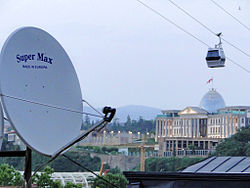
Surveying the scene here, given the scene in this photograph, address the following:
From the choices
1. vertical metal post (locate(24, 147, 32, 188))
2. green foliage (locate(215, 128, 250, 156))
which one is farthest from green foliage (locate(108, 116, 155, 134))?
vertical metal post (locate(24, 147, 32, 188))

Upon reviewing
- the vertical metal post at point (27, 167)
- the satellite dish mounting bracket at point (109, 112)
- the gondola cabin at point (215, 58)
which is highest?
the gondola cabin at point (215, 58)

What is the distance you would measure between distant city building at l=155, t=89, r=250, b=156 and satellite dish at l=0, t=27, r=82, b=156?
77.6 meters

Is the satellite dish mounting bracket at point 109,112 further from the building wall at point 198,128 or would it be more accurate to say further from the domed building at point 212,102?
the domed building at point 212,102

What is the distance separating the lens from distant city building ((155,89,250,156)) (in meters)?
87.3

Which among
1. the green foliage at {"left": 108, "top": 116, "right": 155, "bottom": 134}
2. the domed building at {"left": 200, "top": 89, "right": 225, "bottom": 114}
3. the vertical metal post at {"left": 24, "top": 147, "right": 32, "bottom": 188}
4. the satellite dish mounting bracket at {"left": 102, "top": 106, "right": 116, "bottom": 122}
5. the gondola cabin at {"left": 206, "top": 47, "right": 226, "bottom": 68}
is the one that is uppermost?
the domed building at {"left": 200, "top": 89, "right": 225, "bottom": 114}

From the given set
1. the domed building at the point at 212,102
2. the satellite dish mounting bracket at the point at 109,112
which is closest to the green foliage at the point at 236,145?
Answer: the domed building at the point at 212,102

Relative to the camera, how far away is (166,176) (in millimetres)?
4215

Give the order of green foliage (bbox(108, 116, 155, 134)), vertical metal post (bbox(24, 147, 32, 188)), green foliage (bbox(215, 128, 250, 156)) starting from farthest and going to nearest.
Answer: green foliage (bbox(108, 116, 155, 134)) → green foliage (bbox(215, 128, 250, 156)) → vertical metal post (bbox(24, 147, 32, 188))

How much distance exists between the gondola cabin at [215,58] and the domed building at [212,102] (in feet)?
270

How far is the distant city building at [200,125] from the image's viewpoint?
3438 inches

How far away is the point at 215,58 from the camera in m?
15.7

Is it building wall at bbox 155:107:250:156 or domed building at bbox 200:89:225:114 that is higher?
domed building at bbox 200:89:225:114

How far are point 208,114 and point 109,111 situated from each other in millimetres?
92314

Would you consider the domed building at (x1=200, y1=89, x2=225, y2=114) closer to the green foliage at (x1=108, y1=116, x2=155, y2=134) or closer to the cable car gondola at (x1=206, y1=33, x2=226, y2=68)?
the green foliage at (x1=108, y1=116, x2=155, y2=134)
